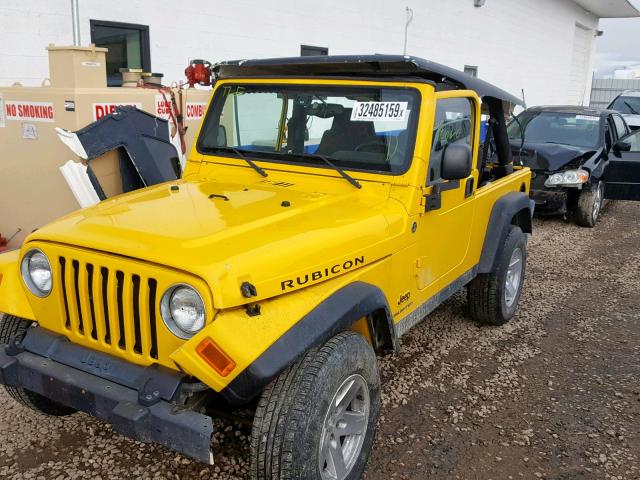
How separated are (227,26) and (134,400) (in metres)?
7.30

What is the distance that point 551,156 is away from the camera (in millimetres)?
8258

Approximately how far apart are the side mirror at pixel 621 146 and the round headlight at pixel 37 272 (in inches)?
334

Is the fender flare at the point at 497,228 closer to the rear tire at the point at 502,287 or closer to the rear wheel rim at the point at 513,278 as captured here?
the rear tire at the point at 502,287

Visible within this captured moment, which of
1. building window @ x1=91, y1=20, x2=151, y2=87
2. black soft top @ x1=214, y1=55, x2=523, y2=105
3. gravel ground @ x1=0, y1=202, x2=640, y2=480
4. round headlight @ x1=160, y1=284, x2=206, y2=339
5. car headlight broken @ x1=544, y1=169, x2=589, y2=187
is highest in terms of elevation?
building window @ x1=91, y1=20, x2=151, y2=87

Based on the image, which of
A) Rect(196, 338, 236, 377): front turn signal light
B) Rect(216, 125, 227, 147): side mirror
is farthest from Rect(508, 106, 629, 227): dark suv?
Rect(196, 338, 236, 377): front turn signal light

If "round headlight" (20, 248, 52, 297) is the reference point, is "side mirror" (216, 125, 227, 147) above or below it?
above

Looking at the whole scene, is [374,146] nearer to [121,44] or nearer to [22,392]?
[22,392]

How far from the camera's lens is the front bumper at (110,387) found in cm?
215

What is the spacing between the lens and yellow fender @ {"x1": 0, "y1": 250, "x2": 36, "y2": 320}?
2670mm

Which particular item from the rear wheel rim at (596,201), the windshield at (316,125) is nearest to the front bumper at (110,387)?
the windshield at (316,125)

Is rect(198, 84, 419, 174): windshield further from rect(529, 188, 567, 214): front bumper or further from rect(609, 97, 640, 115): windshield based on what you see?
rect(609, 97, 640, 115): windshield

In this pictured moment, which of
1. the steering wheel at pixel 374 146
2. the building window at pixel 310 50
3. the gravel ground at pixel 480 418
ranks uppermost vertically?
the building window at pixel 310 50

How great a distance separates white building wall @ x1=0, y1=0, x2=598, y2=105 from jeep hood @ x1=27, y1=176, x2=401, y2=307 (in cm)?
411

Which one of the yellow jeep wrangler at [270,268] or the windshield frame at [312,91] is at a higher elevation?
the windshield frame at [312,91]
